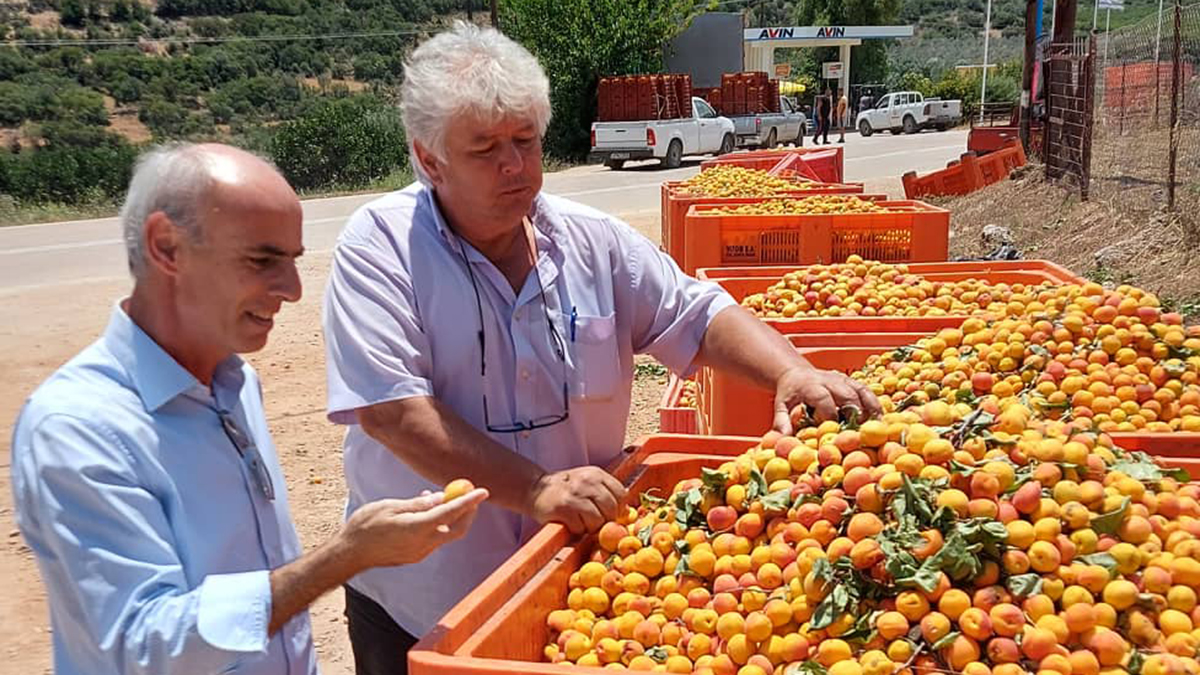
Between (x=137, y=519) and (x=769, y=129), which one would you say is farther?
(x=769, y=129)

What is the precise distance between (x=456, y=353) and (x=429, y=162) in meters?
0.44

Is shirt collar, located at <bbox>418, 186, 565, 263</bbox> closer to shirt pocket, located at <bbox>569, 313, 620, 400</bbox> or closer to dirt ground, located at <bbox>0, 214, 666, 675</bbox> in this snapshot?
shirt pocket, located at <bbox>569, 313, 620, 400</bbox>

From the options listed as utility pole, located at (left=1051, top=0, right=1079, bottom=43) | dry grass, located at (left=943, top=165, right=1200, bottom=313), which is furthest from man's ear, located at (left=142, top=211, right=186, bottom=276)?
utility pole, located at (left=1051, top=0, right=1079, bottom=43)

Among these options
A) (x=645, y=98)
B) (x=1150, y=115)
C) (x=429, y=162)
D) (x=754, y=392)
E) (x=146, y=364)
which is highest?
(x=645, y=98)

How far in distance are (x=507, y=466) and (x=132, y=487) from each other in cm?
73

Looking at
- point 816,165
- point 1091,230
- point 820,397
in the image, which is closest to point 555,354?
point 820,397

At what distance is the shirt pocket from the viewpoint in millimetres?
2377

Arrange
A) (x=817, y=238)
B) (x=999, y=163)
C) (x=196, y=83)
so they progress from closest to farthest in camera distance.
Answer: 1. (x=817, y=238)
2. (x=999, y=163)
3. (x=196, y=83)

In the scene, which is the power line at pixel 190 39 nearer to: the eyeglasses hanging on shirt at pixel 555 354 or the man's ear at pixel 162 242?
the eyeglasses hanging on shirt at pixel 555 354

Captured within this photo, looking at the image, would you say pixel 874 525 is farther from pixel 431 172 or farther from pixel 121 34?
pixel 121 34

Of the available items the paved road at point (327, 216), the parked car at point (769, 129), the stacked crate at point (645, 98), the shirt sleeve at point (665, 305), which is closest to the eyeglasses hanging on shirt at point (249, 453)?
the shirt sleeve at point (665, 305)

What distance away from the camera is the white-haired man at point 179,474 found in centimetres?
157

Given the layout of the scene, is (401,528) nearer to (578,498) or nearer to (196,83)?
(578,498)

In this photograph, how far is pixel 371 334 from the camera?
2.15m
